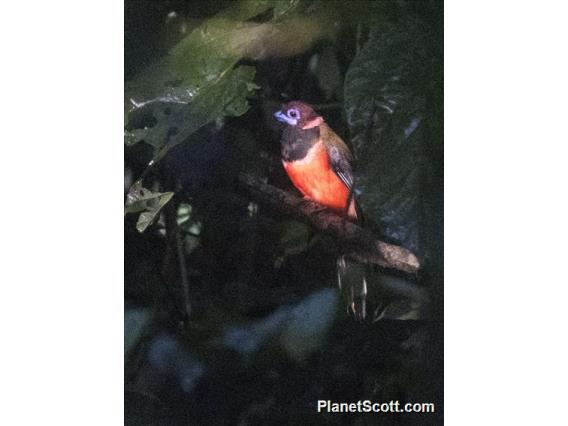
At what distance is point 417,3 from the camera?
1920 mm

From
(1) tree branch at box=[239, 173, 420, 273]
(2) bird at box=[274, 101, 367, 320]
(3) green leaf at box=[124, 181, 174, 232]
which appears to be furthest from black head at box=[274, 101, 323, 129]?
(3) green leaf at box=[124, 181, 174, 232]

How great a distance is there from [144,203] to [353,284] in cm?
45

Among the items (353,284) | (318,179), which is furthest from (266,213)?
(353,284)

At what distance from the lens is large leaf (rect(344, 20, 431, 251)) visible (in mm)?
1919

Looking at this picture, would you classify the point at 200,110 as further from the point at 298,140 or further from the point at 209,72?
the point at 298,140

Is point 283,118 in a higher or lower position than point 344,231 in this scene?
higher

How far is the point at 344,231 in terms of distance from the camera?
193cm

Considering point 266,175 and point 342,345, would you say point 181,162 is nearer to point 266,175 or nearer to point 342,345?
point 266,175

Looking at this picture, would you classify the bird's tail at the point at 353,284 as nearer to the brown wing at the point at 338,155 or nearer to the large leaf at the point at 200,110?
the brown wing at the point at 338,155

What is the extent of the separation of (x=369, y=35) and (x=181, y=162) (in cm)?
45

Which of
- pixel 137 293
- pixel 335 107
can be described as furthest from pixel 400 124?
pixel 137 293

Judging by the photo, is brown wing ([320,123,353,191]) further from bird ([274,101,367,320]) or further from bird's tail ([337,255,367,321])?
bird's tail ([337,255,367,321])

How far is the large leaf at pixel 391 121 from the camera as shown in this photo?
75.5 inches

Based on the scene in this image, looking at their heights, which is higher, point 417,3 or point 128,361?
point 417,3
